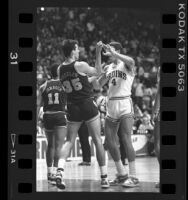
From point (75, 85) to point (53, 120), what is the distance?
1.85 ft

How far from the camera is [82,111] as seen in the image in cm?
976

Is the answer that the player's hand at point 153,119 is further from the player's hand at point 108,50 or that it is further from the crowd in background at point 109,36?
the player's hand at point 108,50

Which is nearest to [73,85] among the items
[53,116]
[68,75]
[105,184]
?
[68,75]

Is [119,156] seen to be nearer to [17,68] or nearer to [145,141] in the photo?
[145,141]

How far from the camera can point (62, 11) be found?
9617 millimetres

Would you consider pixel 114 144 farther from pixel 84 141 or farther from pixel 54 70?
pixel 54 70

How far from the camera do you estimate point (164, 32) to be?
9523 mm

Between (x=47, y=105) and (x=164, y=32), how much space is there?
1858 millimetres

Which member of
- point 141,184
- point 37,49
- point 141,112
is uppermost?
point 37,49

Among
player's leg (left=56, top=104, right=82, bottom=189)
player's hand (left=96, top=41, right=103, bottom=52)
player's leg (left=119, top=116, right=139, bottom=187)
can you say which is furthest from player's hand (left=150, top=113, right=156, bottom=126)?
player's hand (left=96, top=41, right=103, bottom=52)

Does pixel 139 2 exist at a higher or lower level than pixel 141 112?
higher

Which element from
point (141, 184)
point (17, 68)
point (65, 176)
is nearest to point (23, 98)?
point (17, 68)

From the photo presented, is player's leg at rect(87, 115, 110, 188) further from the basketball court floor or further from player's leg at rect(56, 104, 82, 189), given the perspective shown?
player's leg at rect(56, 104, 82, 189)

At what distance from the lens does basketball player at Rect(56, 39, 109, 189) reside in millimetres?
9703
